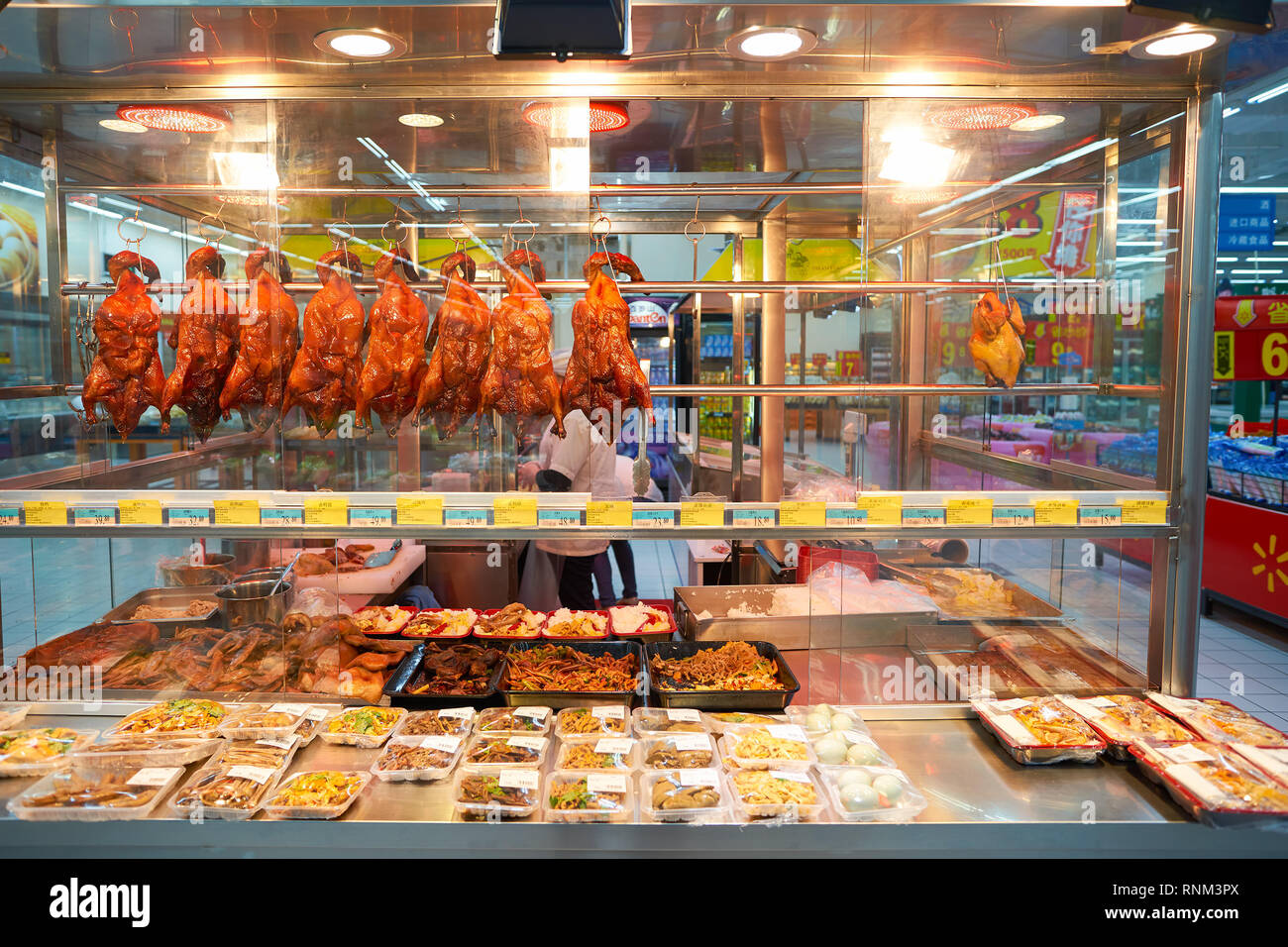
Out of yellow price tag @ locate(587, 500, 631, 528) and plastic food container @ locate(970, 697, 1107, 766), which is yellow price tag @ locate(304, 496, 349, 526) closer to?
yellow price tag @ locate(587, 500, 631, 528)

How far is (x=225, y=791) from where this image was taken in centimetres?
217

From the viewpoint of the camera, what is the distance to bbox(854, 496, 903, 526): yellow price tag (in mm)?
2594

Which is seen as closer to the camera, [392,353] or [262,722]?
[262,722]

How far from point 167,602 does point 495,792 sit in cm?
192

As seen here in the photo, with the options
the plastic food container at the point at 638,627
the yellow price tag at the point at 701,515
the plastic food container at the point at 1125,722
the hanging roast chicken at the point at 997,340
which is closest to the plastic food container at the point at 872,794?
the plastic food container at the point at 1125,722

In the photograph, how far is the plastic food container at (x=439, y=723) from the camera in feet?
→ 8.24

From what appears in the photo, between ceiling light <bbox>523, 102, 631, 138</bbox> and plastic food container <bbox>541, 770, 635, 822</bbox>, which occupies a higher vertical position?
ceiling light <bbox>523, 102, 631, 138</bbox>

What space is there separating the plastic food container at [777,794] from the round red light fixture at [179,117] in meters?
2.71

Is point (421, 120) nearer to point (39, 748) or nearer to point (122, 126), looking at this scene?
point (122, 126)

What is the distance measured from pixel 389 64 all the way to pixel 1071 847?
3.01 meters

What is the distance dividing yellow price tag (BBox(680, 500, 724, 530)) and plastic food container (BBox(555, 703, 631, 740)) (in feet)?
2.15

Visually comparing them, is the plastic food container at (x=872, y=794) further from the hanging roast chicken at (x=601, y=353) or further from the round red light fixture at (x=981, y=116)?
the round red light fixture at (x=981, y=116)

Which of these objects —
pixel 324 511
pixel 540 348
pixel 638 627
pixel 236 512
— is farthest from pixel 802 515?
pixel 236 512

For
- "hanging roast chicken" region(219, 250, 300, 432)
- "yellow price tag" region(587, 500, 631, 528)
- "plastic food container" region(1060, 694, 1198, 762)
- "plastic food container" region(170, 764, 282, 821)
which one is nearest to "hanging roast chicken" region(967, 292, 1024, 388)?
"plastic food container" region(1060, 694, 1198, 762)
